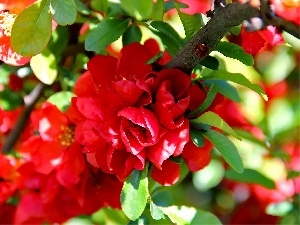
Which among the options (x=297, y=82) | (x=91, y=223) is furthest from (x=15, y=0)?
(x=297, y=82)

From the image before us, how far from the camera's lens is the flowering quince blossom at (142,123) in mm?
A: 843

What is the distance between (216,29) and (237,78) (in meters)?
0.12

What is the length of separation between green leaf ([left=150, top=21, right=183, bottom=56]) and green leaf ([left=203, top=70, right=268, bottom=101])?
0.07m

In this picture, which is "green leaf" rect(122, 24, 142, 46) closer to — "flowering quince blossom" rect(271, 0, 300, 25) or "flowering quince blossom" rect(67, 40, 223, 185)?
"flowering quince blossom" rect(67, 40, 223, 185)

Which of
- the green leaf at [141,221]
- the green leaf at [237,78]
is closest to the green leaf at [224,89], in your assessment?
the green leaf at [237,78]

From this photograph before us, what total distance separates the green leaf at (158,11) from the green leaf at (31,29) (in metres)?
0.21

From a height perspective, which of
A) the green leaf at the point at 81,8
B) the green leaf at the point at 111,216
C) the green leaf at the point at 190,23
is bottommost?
the green leaf at the point at 111,216

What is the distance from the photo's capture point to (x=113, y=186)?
3.43 ft

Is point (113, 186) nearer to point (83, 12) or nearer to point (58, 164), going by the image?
point (58, 164)

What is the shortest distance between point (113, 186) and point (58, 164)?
92 millimetres

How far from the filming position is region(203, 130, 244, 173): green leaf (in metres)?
0.87

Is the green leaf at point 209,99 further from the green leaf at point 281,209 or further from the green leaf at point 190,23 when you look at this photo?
the green leaf at point 281,209

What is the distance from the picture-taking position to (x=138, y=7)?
98 cm

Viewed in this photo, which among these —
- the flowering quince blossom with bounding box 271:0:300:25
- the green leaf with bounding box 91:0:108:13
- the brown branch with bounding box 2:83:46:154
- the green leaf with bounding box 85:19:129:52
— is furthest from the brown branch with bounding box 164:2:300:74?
the brown branch with bounding box 2:83:46:154
